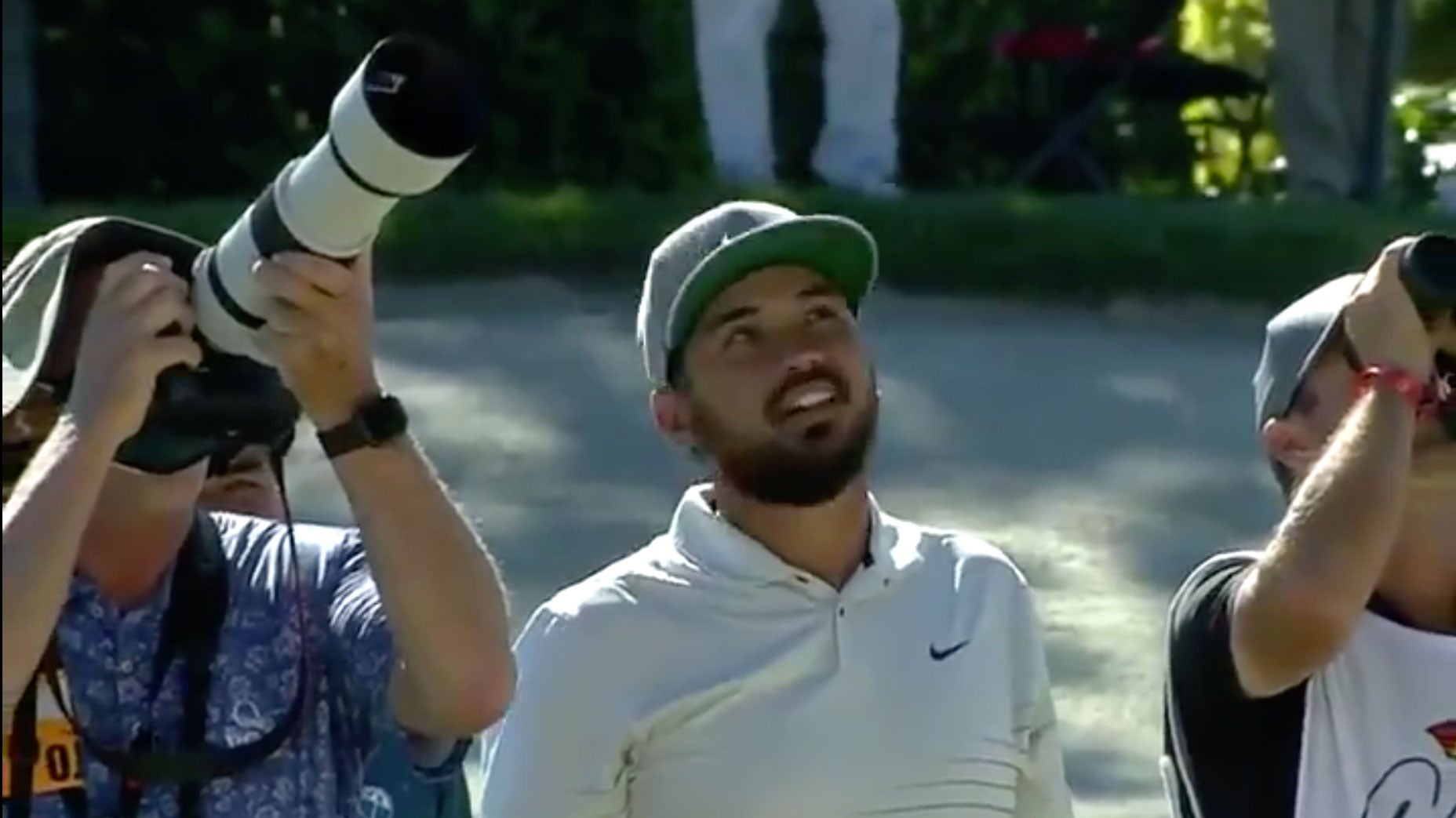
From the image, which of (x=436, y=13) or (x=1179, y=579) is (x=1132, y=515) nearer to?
(x=1179, y=579)

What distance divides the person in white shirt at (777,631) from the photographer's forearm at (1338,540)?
35 centimetres

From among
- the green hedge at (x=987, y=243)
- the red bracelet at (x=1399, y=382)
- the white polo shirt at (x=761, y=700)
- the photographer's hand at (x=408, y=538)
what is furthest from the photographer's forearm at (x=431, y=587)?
the green hedge at (x=987, y=243)

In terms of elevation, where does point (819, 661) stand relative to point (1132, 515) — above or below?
above

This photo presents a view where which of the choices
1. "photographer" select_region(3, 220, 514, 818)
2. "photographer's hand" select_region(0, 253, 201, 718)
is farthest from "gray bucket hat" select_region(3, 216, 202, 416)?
"photographer's hand" select_region(0, 253, 201, 718)

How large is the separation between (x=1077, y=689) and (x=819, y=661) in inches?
104

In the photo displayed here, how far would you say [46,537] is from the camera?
2.41 meters

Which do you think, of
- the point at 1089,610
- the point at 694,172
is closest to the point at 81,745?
the point at 1089,610

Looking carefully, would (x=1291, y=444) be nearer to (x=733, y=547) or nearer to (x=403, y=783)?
(x=733, y=547)

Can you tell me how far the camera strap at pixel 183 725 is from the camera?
8.98 ft

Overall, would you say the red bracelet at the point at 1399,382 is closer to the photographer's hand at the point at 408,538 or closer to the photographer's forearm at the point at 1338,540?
the photographer's forearm at the point at 1338,540

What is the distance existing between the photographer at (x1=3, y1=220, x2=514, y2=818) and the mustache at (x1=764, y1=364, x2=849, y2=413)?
54 cm

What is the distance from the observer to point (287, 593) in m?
2.88

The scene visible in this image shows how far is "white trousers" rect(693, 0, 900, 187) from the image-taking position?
9164 millimetres

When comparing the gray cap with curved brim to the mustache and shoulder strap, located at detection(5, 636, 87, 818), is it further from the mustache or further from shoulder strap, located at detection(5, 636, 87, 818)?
shoulder strap, located at detection(5, 636, 87, 818)
